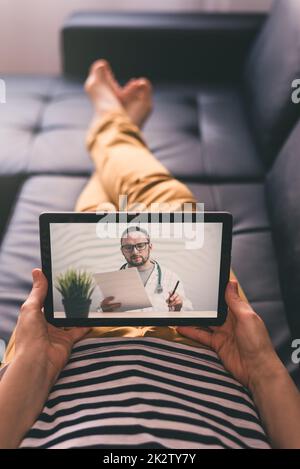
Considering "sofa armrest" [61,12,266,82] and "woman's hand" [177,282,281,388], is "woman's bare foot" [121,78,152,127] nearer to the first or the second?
"sofa armrest" [61,12,266,82]

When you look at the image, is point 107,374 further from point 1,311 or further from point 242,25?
point 242,25

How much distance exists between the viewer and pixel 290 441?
709mm

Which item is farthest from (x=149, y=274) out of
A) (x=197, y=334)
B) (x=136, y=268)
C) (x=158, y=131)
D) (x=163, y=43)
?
(x=163, y=43)

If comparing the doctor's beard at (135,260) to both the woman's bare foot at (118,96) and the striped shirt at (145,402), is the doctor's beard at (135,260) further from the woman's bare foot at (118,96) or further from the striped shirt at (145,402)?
the woman's bare foot at (118,96)

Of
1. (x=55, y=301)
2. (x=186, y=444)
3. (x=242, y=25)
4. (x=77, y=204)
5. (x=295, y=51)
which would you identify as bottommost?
(x=186, y=444)

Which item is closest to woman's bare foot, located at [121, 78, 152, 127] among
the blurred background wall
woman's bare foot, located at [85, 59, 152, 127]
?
woman's bare foot, located at [85, 59, 152, 127]

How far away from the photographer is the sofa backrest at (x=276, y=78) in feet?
4.41

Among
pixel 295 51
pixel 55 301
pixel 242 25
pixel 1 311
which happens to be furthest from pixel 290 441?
pixel 242 25

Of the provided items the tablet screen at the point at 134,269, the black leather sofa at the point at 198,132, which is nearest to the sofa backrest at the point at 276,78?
the black leather sofa at the point at 198,132

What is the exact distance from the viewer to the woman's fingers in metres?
0.87

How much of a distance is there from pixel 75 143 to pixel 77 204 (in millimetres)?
330

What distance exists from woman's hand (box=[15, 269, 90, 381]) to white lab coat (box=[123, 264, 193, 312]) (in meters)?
0.14

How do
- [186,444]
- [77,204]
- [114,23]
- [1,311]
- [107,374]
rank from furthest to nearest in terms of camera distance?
[114,23]
[77,204]
[1,311]
[107,374]
[186,444]

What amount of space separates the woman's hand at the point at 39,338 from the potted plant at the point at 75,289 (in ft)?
0.09
